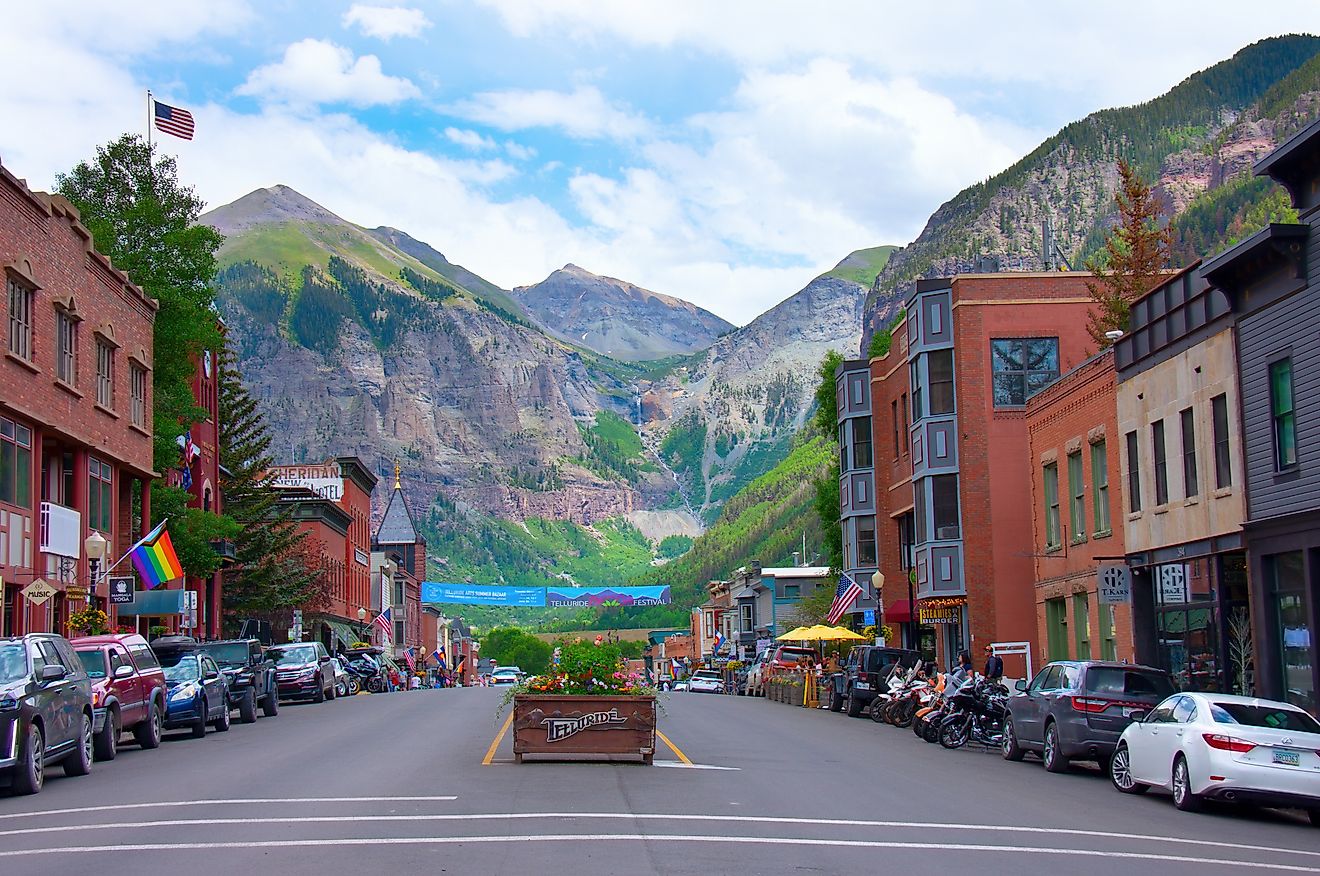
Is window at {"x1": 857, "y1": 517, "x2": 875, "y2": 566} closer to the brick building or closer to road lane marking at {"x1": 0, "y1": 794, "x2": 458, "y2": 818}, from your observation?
the brick building

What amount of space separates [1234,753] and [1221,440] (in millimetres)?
11671

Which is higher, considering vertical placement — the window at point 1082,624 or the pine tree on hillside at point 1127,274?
the pine tree on hillside at point 1127,274

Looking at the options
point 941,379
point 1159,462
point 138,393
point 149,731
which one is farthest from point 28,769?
point 941,379

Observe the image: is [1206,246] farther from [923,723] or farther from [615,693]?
[615,693]

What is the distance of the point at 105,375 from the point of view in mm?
42500

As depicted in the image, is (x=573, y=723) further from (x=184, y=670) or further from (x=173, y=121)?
(x=173, y=121)

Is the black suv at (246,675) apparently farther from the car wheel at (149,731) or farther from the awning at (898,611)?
the awning at (898,611)

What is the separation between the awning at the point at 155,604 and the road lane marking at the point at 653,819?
2926 centimetres

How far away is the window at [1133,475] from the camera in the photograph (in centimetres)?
3161

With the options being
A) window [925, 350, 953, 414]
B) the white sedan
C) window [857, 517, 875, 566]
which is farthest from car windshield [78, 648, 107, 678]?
window [857, 517, 875, 566]

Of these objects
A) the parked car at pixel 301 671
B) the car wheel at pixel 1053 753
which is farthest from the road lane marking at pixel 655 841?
the parked car at pixel 301 671

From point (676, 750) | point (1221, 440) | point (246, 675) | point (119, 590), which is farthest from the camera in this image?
point (246, 675)

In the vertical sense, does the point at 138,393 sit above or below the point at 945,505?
above

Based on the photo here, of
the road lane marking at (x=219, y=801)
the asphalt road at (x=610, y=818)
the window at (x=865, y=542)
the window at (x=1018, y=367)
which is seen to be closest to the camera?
the asphalt road at (x=610, y=818)
